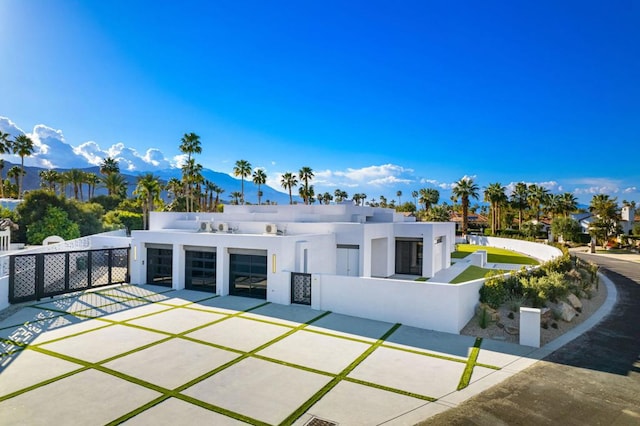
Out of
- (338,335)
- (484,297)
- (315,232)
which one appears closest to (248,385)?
(338,335)

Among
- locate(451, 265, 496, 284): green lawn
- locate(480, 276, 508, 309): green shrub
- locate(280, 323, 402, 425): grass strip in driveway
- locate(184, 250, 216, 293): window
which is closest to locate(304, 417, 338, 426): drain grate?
locate(280, 323, 402, 425): grass strip in driveway

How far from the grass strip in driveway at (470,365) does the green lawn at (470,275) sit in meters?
10.6

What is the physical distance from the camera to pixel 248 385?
7.77 meters

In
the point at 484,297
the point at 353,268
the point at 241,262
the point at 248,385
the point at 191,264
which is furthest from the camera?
the point at 353,268

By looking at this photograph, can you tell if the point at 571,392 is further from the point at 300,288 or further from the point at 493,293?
the point at 300,288

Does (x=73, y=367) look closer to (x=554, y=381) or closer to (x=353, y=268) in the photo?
(x=554, y=381)

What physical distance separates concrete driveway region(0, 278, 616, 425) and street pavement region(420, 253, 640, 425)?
0.37 metres

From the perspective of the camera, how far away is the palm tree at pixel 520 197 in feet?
205

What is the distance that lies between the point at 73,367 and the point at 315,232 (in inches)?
522

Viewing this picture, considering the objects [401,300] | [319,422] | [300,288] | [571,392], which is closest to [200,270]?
[300,288]

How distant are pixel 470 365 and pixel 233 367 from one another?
586 centimetres

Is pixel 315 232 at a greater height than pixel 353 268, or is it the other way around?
pixel 315 232

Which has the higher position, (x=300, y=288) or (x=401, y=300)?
(x=401, y=300)

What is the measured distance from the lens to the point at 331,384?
7.86 m
